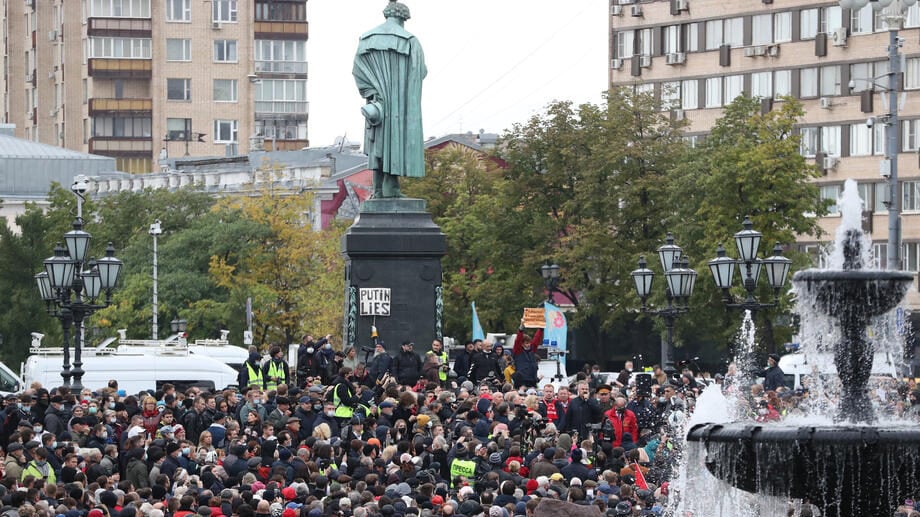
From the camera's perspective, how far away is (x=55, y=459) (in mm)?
27594

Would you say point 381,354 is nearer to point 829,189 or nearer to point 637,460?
point 637,460

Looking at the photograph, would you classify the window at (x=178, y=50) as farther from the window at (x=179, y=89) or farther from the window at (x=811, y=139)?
the window at (x=811, y=139)

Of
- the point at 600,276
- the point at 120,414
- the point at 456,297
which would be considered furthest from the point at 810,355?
the point at 456,297

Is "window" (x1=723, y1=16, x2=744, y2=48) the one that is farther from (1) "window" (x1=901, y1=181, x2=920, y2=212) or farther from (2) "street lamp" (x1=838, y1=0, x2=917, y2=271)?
(2) "street lamp" (x1=838, y1=0, x2=917, y2=271)

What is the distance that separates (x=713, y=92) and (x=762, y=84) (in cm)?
237

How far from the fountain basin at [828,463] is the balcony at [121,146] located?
110 metres

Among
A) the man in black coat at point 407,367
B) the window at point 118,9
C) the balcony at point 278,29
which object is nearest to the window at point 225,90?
the balcony at point 278,29

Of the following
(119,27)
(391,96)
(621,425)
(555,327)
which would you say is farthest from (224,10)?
(621,425)

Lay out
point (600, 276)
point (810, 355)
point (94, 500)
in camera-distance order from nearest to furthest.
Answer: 1. point (810, 355)
2. point (94, 500)
3. point (600, 276)

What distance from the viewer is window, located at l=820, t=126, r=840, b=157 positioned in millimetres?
80000

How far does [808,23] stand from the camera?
8088 centimetres

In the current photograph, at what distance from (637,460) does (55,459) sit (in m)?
6.95

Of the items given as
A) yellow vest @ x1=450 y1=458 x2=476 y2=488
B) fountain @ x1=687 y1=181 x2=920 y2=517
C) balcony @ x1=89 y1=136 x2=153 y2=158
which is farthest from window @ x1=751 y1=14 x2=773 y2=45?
fountain @ x1=687 y1=181 x2=920 y2=517

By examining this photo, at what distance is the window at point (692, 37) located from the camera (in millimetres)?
85000
